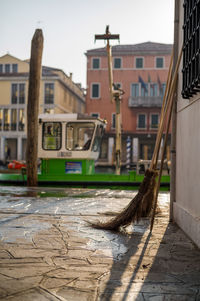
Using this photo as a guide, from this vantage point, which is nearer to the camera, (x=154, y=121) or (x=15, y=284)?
(x=15, y=284)

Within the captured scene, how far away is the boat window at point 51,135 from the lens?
1252 centimetres

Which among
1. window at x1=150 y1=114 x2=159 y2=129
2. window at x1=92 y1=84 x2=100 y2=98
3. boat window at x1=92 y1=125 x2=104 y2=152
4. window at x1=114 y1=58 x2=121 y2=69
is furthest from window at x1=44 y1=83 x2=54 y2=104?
boat window at x1=92 y1=125 x2=104 y2=152

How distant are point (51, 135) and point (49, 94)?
28267 mm

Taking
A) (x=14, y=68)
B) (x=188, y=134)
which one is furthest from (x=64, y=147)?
(x=14, y=68)

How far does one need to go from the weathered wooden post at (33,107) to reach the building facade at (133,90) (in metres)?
27.0

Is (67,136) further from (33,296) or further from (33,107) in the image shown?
(33,296)

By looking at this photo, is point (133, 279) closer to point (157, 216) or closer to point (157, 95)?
point (157, 216)

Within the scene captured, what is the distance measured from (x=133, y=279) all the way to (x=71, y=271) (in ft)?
1.66

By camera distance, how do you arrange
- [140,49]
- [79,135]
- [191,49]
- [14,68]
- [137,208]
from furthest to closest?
[14,68]
[140,49]
[79,135]
[137,208]
[191,49]

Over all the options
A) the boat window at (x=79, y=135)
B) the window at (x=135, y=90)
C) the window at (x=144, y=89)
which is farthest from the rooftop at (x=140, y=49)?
the boat window at (x=79, y=135)

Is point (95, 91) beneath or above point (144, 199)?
above

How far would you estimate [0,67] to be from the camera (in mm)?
43750

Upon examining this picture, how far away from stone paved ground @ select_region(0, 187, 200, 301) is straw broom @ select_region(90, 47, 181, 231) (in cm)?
16

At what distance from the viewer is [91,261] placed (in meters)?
3.53
